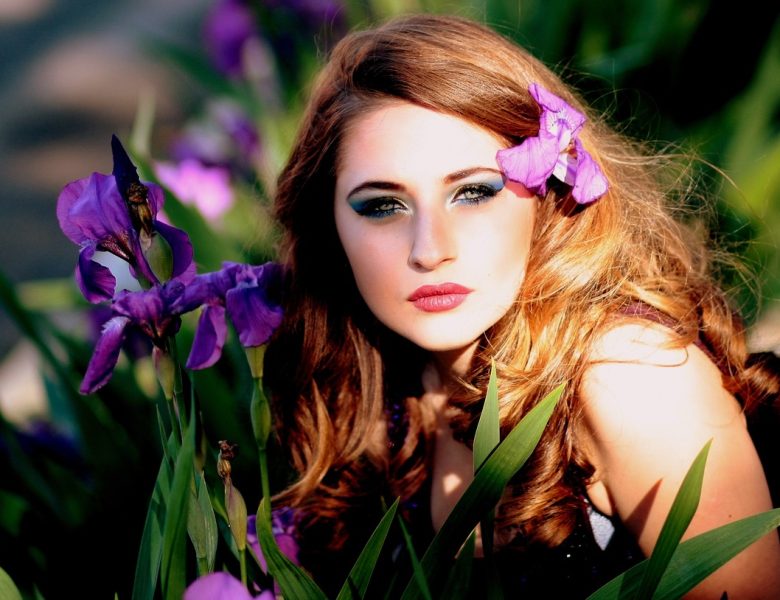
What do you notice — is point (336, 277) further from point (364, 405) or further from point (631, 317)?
point (631, 317)

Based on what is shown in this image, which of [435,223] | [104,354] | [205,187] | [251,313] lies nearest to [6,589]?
[104,354]

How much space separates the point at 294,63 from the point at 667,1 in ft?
2.95

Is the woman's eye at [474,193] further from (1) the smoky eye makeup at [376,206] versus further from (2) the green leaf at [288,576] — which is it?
(2) the green leaf at [288,576]

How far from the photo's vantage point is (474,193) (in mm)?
999

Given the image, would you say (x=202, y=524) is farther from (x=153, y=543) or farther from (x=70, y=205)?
(x=70, y=205)

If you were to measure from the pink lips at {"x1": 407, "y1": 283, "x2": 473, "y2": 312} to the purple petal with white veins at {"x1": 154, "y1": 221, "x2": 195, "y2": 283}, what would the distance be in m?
0.27

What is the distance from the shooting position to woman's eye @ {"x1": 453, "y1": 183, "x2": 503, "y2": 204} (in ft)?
3.26

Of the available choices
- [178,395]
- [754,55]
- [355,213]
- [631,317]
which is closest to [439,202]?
[355,213]

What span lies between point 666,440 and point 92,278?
60 cm

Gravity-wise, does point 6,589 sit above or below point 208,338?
below

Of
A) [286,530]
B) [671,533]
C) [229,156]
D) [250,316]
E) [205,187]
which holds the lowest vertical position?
[286,530]

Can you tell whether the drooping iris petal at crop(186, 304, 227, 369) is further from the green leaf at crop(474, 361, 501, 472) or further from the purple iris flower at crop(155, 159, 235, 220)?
the purple iris flower at crop(155, 159, 235, 220)

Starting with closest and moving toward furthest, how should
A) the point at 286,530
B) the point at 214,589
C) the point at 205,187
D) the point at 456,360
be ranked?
the point at 214,589 < the point at 456,360 < the point at 286,530 < the point at 205,187

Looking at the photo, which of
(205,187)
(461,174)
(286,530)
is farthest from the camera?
(205,187)
